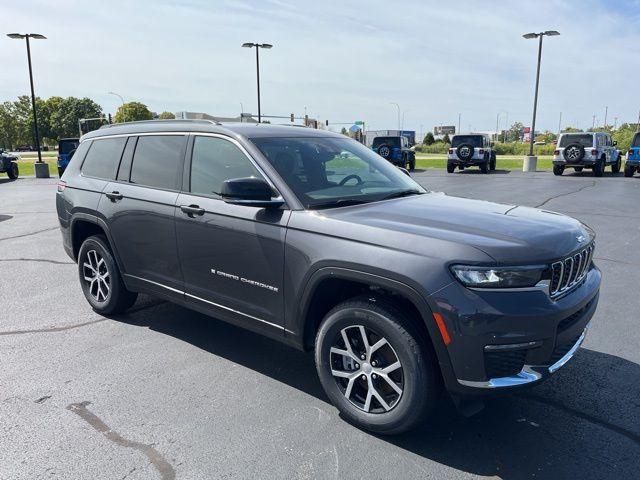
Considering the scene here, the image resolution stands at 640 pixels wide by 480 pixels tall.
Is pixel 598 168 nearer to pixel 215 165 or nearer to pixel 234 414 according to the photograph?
pixel 215 165

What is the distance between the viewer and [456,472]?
2715 millimetres

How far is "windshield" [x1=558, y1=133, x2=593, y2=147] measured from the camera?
22.7 metres

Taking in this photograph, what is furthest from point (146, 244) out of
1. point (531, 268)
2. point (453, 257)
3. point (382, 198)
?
point (531, 268)

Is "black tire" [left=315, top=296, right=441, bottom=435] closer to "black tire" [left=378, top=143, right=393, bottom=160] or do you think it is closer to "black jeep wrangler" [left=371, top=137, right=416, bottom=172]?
"black jeep wrangler" [left=371, top=137, right=416, bottom=172]

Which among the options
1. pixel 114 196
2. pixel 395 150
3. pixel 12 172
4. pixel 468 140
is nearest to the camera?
pixel 114 196

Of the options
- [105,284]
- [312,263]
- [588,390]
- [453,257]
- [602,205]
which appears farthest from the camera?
[602,205]

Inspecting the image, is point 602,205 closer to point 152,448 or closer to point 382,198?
point 382,198

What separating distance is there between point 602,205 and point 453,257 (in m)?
12.3

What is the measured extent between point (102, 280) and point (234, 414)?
243cm

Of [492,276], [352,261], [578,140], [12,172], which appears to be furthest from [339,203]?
[12,172]

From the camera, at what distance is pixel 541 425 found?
10.3ft

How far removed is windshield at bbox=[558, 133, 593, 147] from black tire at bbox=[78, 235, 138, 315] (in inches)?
895

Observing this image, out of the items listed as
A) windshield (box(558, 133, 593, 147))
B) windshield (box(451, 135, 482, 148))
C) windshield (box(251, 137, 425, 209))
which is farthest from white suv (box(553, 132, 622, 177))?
windshield (box(251, 137, 425, 209))

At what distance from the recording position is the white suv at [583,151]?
883 inches
